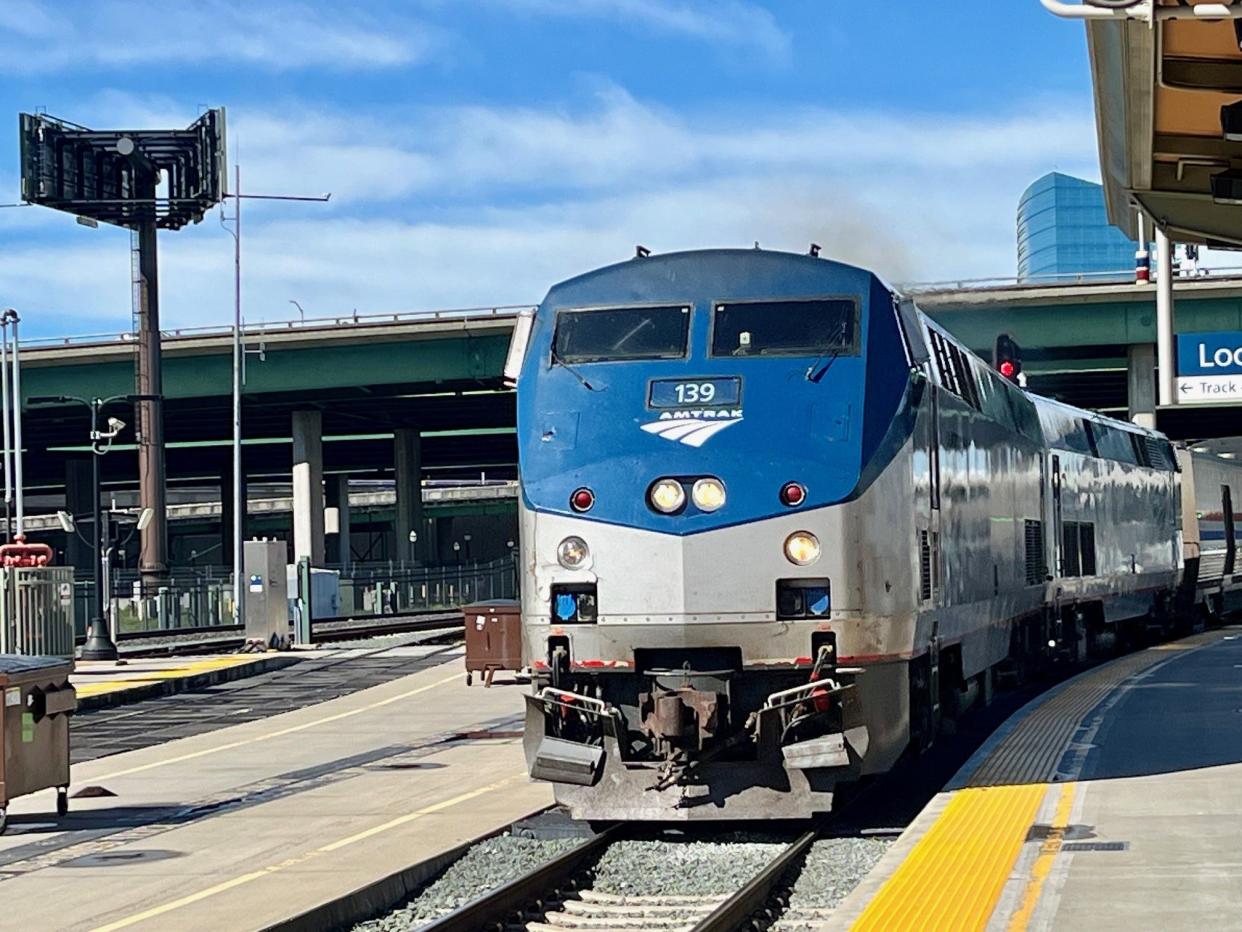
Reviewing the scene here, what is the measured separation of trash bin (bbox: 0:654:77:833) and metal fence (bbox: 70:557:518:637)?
2601 centimetres

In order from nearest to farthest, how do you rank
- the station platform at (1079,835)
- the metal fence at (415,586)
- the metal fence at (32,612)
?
the station platform at (1079,835) → the metal fence at (32,612) → the metal fence at (415,586)

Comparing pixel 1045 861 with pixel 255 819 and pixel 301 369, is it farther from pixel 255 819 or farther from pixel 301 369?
pixel 301 369

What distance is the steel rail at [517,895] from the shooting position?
9664mm

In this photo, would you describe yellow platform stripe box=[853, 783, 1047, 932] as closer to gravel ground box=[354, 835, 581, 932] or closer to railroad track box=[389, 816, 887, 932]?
railroad track box=[389, 816, 887, 932]

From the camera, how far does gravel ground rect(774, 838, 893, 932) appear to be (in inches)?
414

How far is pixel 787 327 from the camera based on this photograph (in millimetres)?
12922

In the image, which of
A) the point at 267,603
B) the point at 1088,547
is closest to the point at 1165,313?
the point at 1088,547

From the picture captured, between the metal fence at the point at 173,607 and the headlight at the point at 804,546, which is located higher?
the headlight at the point at 804,546

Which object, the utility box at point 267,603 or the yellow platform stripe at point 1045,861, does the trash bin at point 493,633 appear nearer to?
the utility box at point 267,603

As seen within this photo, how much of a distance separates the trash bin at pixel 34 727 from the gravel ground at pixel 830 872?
6307 mm

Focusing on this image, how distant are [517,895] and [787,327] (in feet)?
14.9

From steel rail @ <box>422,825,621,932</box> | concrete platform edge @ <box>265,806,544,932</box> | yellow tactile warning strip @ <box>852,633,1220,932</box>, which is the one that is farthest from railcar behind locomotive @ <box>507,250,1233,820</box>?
concrete platform edge @ <box>265,806,544,932</box>

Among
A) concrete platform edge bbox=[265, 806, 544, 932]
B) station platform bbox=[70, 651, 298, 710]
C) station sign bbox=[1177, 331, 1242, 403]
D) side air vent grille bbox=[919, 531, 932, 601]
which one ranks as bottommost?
concrete platform edge bbox=[265, 806, 544, 932]

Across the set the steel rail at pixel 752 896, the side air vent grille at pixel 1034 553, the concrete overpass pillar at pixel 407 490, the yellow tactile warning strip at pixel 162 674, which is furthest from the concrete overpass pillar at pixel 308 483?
the steel rail at pixel 752 896
